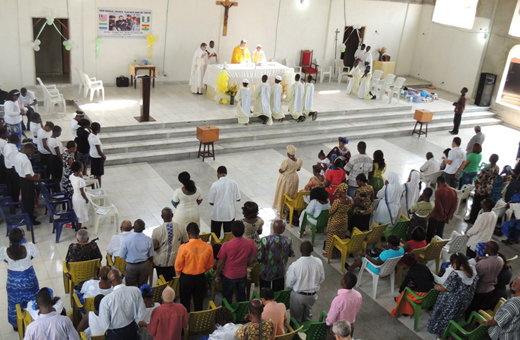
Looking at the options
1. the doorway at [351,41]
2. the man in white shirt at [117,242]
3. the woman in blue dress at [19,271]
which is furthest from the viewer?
the doorway at [351,41]

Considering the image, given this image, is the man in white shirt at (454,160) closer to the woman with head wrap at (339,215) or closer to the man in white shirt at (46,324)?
the woman with head wrap at (339,215)

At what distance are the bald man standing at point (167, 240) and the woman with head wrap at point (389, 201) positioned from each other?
3.80 metres

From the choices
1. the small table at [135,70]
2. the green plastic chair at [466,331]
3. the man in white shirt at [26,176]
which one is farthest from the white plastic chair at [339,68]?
the green plastic chair at [466,331]

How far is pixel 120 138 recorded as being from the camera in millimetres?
12961

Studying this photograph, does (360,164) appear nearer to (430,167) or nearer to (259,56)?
(430,167)

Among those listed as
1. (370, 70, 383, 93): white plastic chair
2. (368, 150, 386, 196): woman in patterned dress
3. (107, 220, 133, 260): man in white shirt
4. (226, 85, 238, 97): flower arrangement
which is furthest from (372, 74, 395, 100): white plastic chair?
(107, 220, 133, 260): man in white shirt

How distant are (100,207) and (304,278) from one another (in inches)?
168

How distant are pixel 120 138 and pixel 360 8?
37.9 ft

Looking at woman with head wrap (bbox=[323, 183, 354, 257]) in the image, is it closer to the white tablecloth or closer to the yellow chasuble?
the white tablecloth

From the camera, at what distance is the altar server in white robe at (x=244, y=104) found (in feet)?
47.1

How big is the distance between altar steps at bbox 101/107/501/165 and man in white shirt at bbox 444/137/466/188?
4499 millimetres

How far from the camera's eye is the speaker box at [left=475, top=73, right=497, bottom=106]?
18.9 meters

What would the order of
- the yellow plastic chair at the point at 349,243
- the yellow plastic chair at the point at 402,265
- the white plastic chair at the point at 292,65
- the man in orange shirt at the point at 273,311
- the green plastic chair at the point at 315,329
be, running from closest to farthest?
1. the man in orange shirt at the point at 273,311
2. the green plastic chair at the point at 315,329
3. the yellow plastic chair at the point at 402,265
4. the yellow plastic chair at the point at 349,243
5. the white plastic chair at the point at 292,65

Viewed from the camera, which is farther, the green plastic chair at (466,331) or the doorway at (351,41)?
the doorway at (351,41)
